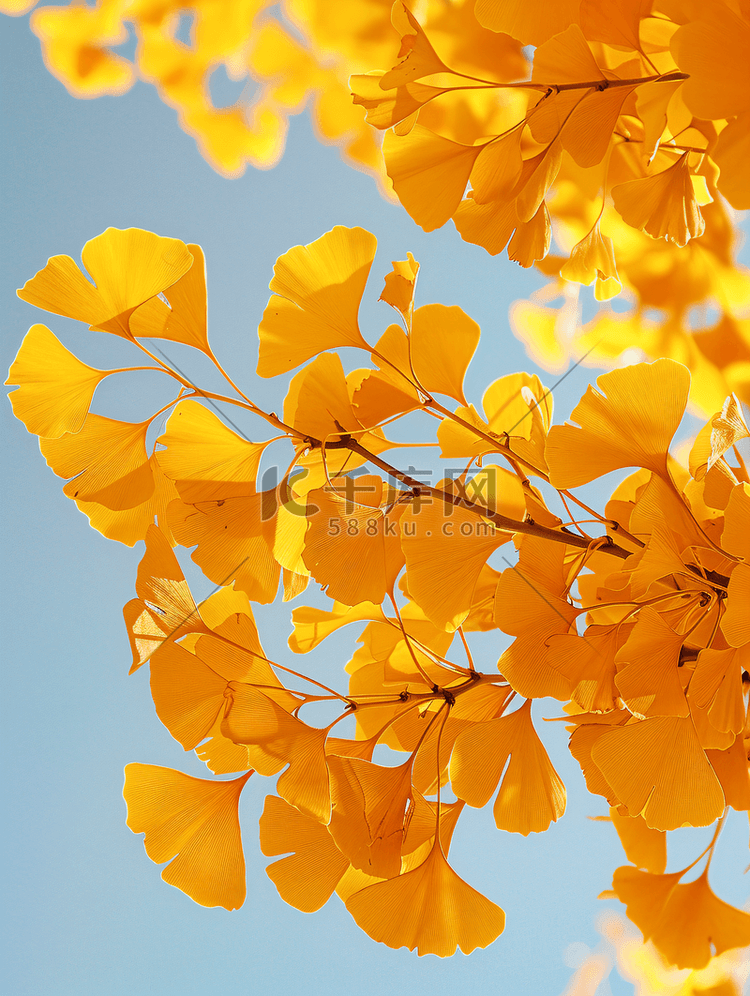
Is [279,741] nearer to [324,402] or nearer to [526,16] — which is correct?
[324,402]

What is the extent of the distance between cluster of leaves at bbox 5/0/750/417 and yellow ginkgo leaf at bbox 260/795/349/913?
17cm

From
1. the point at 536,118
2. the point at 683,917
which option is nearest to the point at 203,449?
the point at 536,118

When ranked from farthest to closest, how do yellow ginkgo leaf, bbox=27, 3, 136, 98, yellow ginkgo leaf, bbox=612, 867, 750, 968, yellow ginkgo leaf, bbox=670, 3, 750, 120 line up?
yellow ginkgo leaf, bbox=27, 3, 136, 98 < yellow ginkgo leaf, bbox=612, 867, 750, 968 < yellow ginkgo leaf, bbox=670, 3, 750, 120

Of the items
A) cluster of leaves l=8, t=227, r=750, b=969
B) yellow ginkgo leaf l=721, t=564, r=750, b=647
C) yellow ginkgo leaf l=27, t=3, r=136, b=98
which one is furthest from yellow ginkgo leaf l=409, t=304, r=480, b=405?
yellow ginkgo leaf l=27, t=3, r=136, b=98

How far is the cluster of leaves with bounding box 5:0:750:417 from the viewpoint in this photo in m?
0.16

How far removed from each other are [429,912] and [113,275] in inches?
8.0

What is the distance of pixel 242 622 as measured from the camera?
0.65 ft

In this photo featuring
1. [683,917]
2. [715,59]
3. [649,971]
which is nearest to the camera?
[715,59]

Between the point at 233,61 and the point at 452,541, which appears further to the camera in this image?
the point at 233,61

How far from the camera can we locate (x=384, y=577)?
186 mm

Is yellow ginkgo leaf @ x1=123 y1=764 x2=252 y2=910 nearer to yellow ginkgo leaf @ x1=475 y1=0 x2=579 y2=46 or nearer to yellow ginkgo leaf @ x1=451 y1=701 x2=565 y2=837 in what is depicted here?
yellow ginkgo leaf @ x1=451 y1=701 x2=565 y2=837

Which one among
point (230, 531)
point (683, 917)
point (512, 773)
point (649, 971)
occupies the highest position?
point (230, 531)

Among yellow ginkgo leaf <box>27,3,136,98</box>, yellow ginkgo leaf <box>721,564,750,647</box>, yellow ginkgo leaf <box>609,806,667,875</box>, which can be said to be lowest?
yellow ginkgo leaf <box>609,806,667,875</box>

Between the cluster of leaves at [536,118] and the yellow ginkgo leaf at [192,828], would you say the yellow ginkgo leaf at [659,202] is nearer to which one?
the cluster of leaves at [536,118]
